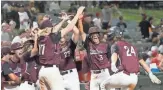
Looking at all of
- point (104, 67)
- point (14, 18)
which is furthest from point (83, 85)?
point (14, 18)

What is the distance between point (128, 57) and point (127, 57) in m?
0.02

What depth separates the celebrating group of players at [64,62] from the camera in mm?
10148

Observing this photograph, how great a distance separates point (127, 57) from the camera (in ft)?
35.1

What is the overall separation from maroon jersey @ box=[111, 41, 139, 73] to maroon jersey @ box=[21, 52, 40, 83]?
1602 millimetres

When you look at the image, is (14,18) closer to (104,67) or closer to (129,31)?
(129,31)

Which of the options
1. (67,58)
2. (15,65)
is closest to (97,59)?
(67,58)

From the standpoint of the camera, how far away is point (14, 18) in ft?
74.4

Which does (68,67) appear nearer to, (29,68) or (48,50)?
(29,68)

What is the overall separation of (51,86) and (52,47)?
0.71 metres

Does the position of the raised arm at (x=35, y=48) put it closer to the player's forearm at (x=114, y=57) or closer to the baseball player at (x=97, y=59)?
the baseball player at (x=97, y=59)

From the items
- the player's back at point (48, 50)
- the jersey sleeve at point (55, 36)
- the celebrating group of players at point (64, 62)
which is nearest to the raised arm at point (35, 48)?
the celebrating group of players at point (64, 62)

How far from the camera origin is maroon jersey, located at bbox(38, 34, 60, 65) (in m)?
10.1

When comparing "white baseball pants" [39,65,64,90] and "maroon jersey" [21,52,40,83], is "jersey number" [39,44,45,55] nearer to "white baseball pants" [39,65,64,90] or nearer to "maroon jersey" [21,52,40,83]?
"white baseball pants" [39,65,64,90]

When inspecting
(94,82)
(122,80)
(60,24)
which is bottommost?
(94,82)
